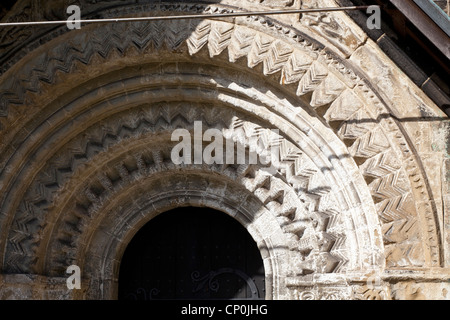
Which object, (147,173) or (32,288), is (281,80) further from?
(32,288)

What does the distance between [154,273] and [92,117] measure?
1345 mm

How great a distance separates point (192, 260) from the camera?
18.4ft

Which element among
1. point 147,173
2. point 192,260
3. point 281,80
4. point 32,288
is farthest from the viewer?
point 192,260

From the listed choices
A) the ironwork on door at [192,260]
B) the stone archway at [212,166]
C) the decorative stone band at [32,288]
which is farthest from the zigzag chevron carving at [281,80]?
the ironwork on door at [192,260]

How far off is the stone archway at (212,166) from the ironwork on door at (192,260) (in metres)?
0.22

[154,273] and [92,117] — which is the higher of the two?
[92,117]

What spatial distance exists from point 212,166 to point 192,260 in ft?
2.67

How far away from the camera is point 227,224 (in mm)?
5637

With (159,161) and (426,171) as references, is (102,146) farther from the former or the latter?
(426,171)

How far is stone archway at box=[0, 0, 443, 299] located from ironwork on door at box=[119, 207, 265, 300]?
8.6 inches

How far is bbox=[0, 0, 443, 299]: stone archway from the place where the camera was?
4609mm

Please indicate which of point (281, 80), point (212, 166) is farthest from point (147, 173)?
point (281, 80)

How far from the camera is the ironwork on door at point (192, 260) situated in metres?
5.49

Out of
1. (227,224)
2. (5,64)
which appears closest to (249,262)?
(227,224)
